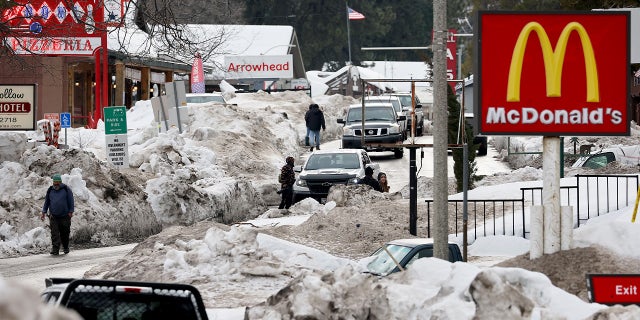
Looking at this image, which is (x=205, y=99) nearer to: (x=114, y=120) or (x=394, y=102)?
(x=394, y=102)

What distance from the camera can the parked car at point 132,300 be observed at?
7270 mm

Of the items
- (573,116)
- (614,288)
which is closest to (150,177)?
(573,116)

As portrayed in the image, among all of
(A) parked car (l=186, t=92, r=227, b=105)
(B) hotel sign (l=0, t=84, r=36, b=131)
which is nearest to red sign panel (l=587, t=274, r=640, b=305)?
(B) hotel sign (l=0, t=84, r=36, b=131)

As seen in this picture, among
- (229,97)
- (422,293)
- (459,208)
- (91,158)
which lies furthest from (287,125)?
(422,293)

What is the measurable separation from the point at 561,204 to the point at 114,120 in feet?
49.1

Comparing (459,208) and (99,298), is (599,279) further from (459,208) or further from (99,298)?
(459,208)

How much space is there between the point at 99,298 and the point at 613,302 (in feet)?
16.2

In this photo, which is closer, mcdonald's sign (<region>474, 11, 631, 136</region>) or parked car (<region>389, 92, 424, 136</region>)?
mcdonald's sign (<region>474, 11, 631, 136</region>)

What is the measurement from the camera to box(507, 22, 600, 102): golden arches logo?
14492mm

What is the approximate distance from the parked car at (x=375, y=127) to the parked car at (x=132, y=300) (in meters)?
32.7

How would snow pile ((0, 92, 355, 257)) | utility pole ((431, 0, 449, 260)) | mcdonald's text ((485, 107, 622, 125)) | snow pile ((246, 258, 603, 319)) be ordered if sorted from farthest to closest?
snow pile ((0, 92, 355, 257)) < mcdonald's text ((485, 107, 622, 125)) < utility pole ((431, 0, 449, 260)) < snow pile ((246, 258, 603, 319))

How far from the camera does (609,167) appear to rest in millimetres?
26641

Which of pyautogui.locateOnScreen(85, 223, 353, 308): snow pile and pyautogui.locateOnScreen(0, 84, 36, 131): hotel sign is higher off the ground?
pyautogui.locateOnScreen(0, 84, 36, 131): hotel sign

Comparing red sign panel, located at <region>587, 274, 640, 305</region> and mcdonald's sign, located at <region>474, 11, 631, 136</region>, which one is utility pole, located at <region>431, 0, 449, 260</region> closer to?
mcdonald's sign, located at <region>474, 11, 631, 136</region>
